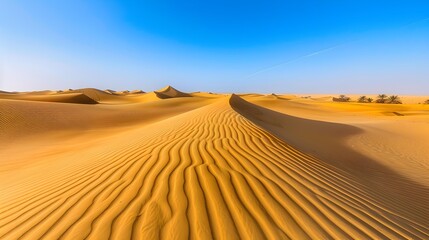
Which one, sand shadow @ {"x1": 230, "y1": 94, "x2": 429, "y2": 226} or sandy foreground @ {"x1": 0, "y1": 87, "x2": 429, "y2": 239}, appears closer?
sandy foreground @ {"x1": 0, "y1": 87, "x2": 429, "y2": 239}

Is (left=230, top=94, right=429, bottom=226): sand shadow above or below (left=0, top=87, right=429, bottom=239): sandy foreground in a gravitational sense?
below

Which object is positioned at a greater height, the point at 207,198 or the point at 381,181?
the point at 207,198

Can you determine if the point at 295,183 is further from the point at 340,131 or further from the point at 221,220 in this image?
the point at 340,131

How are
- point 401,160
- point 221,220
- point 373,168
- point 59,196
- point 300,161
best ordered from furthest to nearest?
point 401,160 < point 373,168 < point 300,161 < point 59,196 < point 221,220

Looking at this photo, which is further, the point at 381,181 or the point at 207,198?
the point at 381,181

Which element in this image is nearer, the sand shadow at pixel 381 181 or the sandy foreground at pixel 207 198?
the sandy foreground at pixel 207 198

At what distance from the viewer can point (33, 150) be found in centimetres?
819

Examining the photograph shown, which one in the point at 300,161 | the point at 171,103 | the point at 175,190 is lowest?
the point at 171,103

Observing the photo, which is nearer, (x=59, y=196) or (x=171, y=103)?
(x=59, y=196)

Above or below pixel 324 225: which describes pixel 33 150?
below

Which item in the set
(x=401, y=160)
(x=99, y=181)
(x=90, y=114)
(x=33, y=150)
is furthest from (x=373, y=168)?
(x=90, y=114)

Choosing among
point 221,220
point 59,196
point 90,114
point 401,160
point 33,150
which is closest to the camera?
point 221,220

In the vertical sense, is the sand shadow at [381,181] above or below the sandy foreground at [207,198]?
below

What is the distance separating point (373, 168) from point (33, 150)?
1182 cm
